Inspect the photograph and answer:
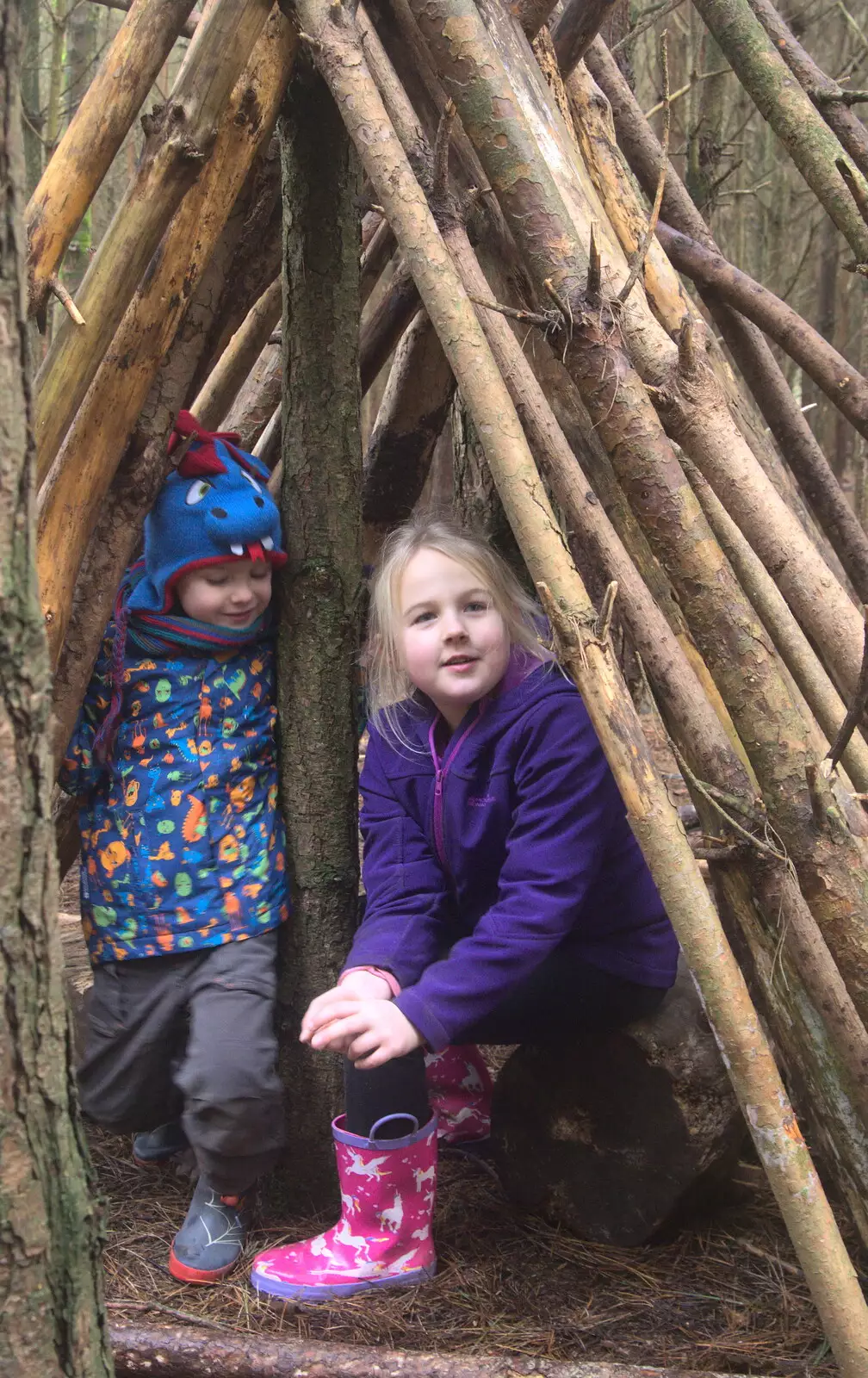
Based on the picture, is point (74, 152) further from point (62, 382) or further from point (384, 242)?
point (384, 242)

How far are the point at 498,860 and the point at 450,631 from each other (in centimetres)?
46

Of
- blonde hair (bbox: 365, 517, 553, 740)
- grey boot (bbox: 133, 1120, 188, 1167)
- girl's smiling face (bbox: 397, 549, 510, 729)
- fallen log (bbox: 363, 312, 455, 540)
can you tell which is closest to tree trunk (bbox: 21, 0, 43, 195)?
fallen log (bbox: 363, 312, 455, 540)

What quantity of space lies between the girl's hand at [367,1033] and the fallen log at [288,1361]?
426 mm

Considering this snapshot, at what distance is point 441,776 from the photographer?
2158 mm

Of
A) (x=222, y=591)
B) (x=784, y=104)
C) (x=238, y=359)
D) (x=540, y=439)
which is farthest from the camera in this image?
(x=238, y=359)

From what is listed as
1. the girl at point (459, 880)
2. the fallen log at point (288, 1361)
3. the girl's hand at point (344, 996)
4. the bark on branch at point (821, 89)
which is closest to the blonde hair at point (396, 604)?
the girl at point (459, 880)

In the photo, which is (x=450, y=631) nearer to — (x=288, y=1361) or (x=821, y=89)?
(x=288, y=1361)

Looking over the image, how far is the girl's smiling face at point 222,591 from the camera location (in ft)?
7.14

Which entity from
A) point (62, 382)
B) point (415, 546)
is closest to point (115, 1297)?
point (415, 546)

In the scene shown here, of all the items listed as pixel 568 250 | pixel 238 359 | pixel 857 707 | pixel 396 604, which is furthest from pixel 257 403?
pixel 857 707

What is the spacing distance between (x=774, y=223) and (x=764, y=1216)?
9132 mm

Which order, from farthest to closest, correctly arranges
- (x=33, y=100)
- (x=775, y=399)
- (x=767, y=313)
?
(x=33, y=100) → (x=775, y=399) → (x=767, y=313)

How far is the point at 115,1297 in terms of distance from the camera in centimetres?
200

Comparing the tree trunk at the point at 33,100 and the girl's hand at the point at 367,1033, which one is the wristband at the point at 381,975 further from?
the tree trunk at the point at 33,100
